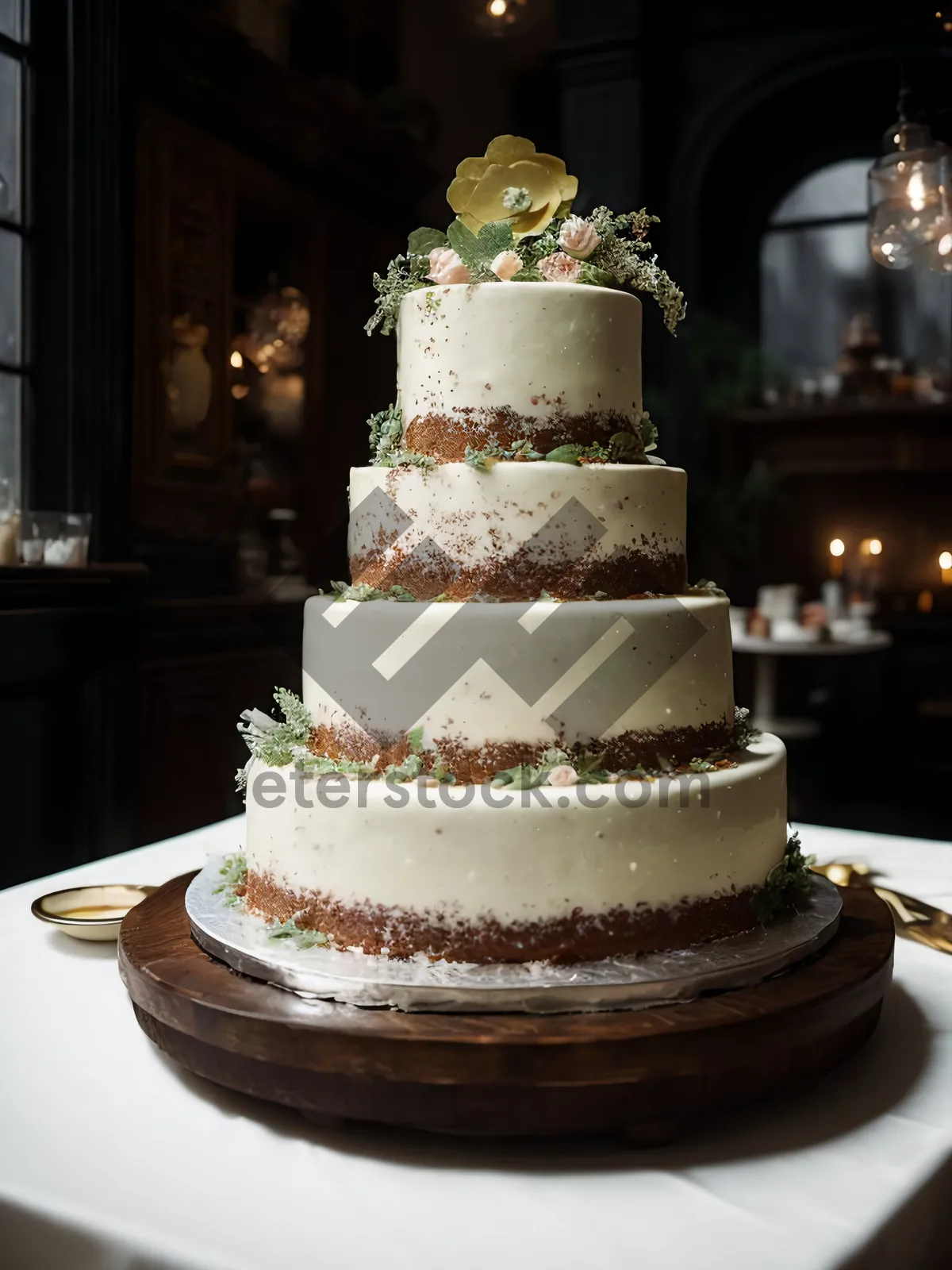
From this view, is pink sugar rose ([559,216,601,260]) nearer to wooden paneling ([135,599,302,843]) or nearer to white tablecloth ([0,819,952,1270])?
white tablecloth ([0,819,952,1270])

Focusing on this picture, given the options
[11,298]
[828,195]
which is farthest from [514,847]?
[828,195]

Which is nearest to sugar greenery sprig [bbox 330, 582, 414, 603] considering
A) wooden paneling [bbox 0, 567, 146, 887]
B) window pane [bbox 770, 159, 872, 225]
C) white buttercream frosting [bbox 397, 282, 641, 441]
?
white buttercream frosting [bbox 397, 282, 641, 441]

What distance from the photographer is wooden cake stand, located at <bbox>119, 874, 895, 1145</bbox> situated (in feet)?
4.73

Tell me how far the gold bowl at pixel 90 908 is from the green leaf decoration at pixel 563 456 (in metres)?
1.12

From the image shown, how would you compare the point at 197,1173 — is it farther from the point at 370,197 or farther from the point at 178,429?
the point at 370,197

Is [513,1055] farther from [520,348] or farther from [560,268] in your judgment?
[560,268]

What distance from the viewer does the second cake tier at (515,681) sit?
1.80 metres

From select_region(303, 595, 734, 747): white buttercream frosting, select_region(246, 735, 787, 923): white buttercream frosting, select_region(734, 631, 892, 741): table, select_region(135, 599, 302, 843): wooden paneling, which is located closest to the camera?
select_region(246, 735, 787, 923): white buttercream frosting

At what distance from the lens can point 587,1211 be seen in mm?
1340

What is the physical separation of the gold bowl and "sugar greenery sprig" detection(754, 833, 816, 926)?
1124 millimetres

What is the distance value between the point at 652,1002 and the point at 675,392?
23.6ft

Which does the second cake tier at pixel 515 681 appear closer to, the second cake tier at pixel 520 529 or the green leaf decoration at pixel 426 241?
the second cake tier at pixel 520 529

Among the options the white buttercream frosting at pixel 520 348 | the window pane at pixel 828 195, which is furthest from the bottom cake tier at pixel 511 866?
the window pane at pixel 828 195

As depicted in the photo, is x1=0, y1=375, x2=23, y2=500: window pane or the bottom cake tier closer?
the bottom cake tier
